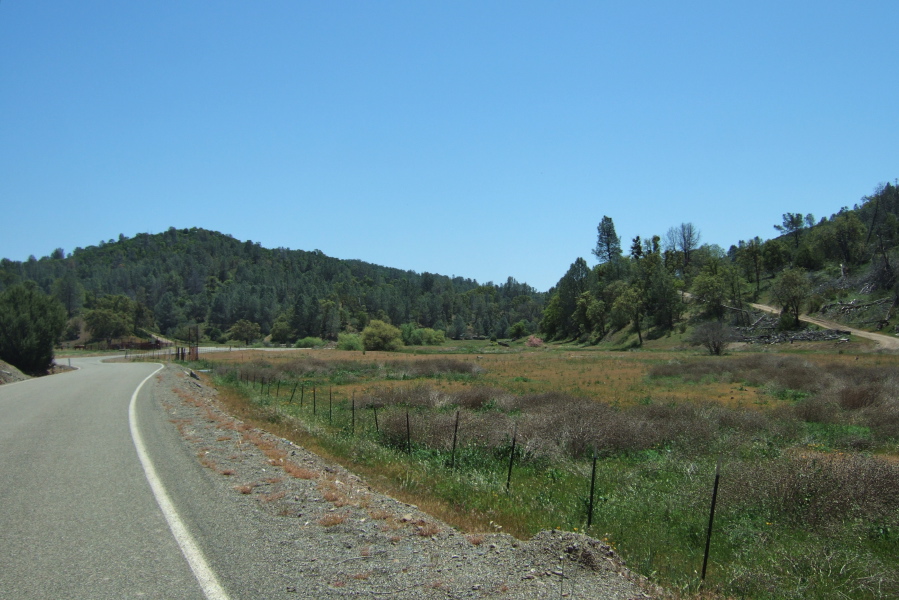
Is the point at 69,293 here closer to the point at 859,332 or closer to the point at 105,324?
the point at 105,324

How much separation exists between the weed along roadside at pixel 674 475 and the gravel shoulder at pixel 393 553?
106cm

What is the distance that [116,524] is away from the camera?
6703 millimetres

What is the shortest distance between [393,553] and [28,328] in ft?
147

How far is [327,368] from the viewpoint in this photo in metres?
50.5

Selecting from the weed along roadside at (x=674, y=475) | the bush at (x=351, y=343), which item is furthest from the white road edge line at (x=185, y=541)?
the bush at (x=351, y=343)

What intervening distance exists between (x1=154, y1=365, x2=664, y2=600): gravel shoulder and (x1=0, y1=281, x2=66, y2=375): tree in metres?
40.0

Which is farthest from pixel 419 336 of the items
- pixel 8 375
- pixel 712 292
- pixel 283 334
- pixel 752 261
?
pixel 8 375

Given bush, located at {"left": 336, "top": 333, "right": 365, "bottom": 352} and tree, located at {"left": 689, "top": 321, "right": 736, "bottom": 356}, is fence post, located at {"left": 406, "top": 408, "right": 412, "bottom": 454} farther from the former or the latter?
bush, located at {"left": 336, "top": 333, "right": 365, "bottom": 352}

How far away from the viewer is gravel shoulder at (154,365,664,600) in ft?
16.7

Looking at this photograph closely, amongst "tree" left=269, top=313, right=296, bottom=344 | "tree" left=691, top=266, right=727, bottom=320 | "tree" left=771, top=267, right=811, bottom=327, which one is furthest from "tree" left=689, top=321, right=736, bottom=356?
"tree" left=269, top=313, right=296, bottom=344

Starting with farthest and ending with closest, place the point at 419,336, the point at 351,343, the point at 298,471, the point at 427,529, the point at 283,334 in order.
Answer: the point at 283,334
the point at 419,336
the point at 351,343
the point at 298,471
the point at 427,529

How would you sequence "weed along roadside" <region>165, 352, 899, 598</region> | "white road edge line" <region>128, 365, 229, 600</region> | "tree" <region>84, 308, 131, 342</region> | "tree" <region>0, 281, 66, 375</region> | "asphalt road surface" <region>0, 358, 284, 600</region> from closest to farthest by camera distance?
1. "white road edge line" <region>128, 365, 229, 600</region>
2. "asphalt road surface" <region>0, 358, 284, 600</region>
3. "weed along roadside" <region>165, 352, 899, 598</region>
4. "tree" <region>0, 281, 66, 375</region>
5. "tree" <region>84, 308, 131, 342</region>

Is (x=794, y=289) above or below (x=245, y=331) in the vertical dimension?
above

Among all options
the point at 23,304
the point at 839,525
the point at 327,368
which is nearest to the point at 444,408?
the point at 839,525
